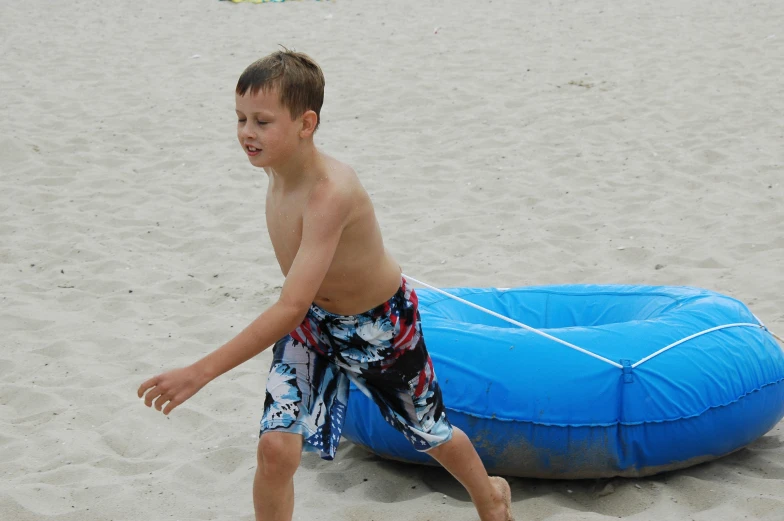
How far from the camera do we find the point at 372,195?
254 inches

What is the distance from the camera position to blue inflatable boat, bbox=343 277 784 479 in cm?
313

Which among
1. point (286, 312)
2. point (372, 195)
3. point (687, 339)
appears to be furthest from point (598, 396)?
point (372, 195)

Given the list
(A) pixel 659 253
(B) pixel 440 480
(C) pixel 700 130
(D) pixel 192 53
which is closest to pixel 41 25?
(D) pixel 192 53

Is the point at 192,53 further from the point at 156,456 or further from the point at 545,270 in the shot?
the point at 156,456

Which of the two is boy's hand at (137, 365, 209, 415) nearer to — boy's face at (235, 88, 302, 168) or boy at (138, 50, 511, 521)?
boy at (138, 50, 511, 521)

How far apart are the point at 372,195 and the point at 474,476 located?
384cm

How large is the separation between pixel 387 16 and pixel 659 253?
7.36 m

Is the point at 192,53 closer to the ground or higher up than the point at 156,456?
higher up

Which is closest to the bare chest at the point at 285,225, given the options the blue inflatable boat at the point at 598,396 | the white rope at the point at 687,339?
the blue inflatable boat at the point at 598,396

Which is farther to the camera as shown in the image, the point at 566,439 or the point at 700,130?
the point at 700,130

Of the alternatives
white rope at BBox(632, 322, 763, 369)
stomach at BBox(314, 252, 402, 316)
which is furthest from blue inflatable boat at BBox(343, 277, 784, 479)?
stomach at BBox(314, 252, 402, 316)

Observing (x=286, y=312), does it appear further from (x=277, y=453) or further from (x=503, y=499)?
(x=503, y=499)

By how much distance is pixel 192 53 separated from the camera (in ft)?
32.9

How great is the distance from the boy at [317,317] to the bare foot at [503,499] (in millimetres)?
28
